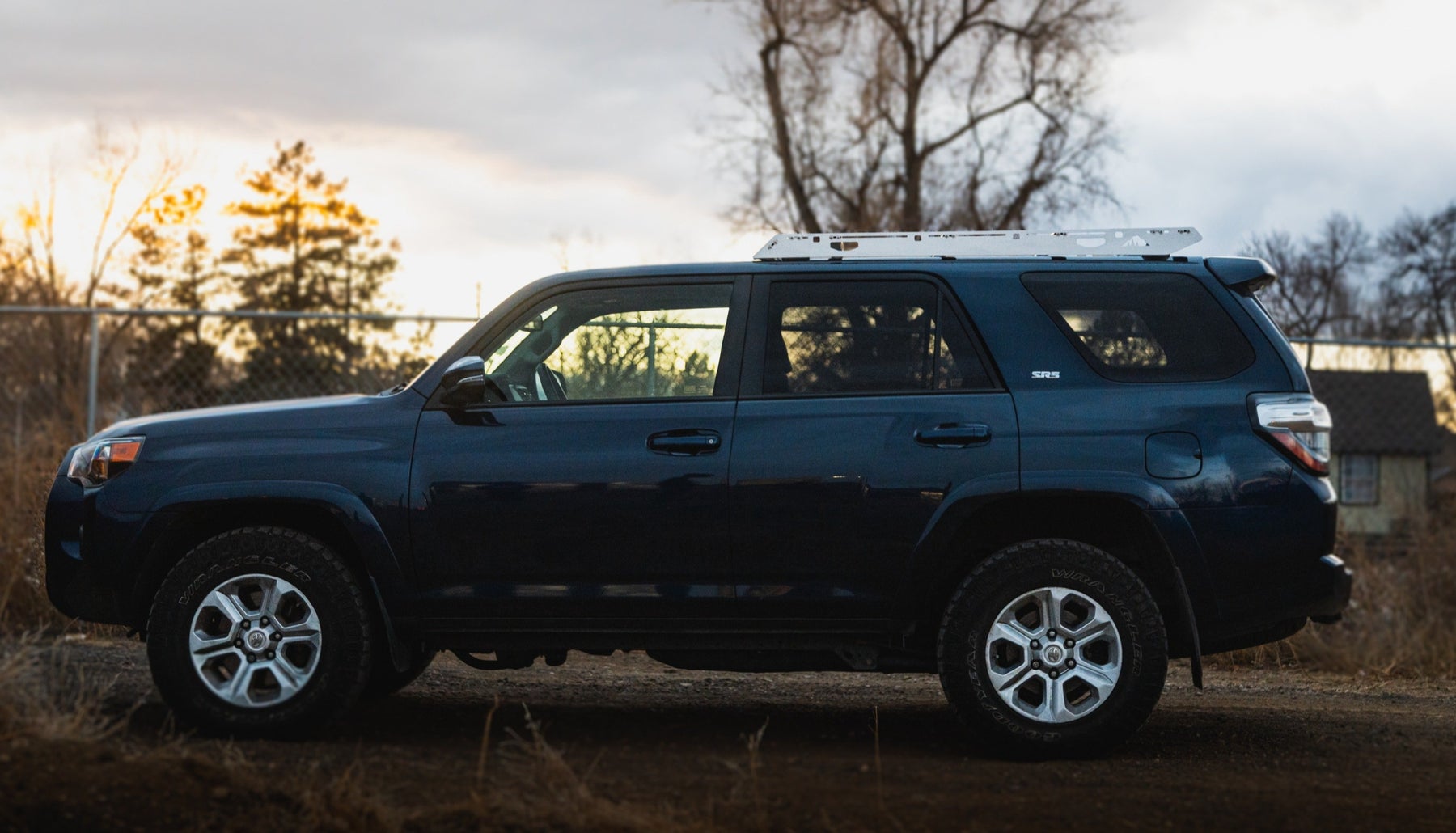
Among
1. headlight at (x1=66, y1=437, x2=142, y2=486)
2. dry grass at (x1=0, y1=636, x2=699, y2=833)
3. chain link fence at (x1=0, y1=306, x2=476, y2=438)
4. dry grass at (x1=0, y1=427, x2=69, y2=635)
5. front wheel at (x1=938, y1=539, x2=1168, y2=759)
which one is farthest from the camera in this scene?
chain link fence at (x1=0, y1=306, x2=476, y2=438)

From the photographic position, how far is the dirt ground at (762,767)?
13.7 ft

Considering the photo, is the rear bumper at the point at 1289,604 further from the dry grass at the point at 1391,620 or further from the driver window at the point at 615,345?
the dry grass at the point at 1391,620

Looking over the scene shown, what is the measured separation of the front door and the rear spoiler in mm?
1762

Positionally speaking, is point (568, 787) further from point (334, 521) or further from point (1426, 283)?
point (1426, 283)

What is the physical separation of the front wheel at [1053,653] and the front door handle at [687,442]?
40.5 inches

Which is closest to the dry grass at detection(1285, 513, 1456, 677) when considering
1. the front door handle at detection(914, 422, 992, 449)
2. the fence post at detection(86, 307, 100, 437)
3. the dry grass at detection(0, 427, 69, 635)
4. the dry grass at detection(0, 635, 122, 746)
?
the front door handle at detection(914, 422, 992, 449)

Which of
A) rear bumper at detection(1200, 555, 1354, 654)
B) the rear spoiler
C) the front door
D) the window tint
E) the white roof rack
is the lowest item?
rear bumper at detection(1200, 555, 1354, 654)

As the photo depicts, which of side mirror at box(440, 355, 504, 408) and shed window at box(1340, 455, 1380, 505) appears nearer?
side mirror at box(440, 355, 504, 408)

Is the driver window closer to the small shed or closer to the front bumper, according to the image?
the front bumper

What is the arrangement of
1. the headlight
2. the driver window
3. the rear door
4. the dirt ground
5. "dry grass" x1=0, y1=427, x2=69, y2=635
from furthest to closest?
"dry grass" x1=0, y1=427, x2=69, y2=635 → the headlight → the driver window → the rear door → the dirt ground

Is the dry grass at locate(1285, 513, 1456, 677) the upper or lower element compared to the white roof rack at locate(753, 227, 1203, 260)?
lower

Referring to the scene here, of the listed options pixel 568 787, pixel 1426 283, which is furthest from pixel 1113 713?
pixel 1426 283

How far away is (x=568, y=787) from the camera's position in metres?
4.30

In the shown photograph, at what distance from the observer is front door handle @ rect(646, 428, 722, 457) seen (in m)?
5.34
